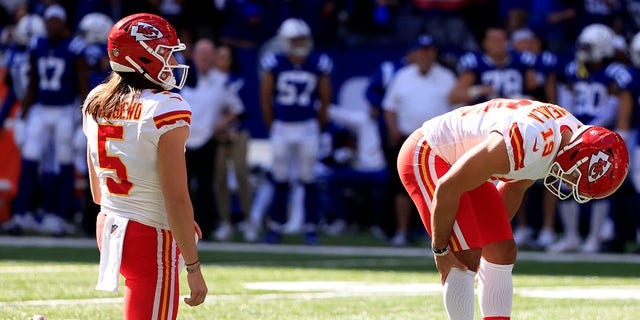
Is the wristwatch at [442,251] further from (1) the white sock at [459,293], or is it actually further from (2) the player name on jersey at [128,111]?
(2) the player name on jersey at [128,111]

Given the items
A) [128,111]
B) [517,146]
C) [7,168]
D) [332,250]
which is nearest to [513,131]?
[517,146]

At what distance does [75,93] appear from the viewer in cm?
1256

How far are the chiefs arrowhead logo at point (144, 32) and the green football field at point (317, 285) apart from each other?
236cm

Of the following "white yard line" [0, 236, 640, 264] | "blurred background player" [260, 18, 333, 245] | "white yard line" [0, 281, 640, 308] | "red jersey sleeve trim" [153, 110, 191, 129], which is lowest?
"white yard line" [0, 236, 640, 264]

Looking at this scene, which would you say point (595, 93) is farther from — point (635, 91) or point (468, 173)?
point (468, 173)

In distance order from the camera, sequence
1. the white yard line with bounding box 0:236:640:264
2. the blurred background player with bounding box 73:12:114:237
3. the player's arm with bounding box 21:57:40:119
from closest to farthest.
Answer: the white yard line with bounding box 0:236:640:264
the blurred background player with bounding box 73:12:114:237
the player's arm with bounding box 21:57:40:119

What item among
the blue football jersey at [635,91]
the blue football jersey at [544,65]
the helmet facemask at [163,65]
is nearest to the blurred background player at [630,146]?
the blue football jersey at [635,91]

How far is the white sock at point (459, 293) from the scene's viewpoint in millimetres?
5023

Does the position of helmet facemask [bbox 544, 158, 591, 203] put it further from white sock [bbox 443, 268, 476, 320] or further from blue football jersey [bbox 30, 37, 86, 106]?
blue football jersey [bbox 30, 37, 86, 106]

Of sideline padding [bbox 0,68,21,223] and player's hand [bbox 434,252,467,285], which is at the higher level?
player's hand [bbox 434,252,467,285]

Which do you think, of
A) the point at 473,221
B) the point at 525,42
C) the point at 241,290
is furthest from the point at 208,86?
the point at 473,221

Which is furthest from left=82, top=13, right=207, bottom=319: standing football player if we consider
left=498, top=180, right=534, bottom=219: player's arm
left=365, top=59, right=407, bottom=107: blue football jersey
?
left=365, top=59, right=407, bottom=107: blue football jersey

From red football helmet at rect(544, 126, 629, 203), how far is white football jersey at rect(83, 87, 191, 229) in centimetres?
152

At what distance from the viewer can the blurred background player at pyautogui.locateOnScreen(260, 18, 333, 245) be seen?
40.3ft
